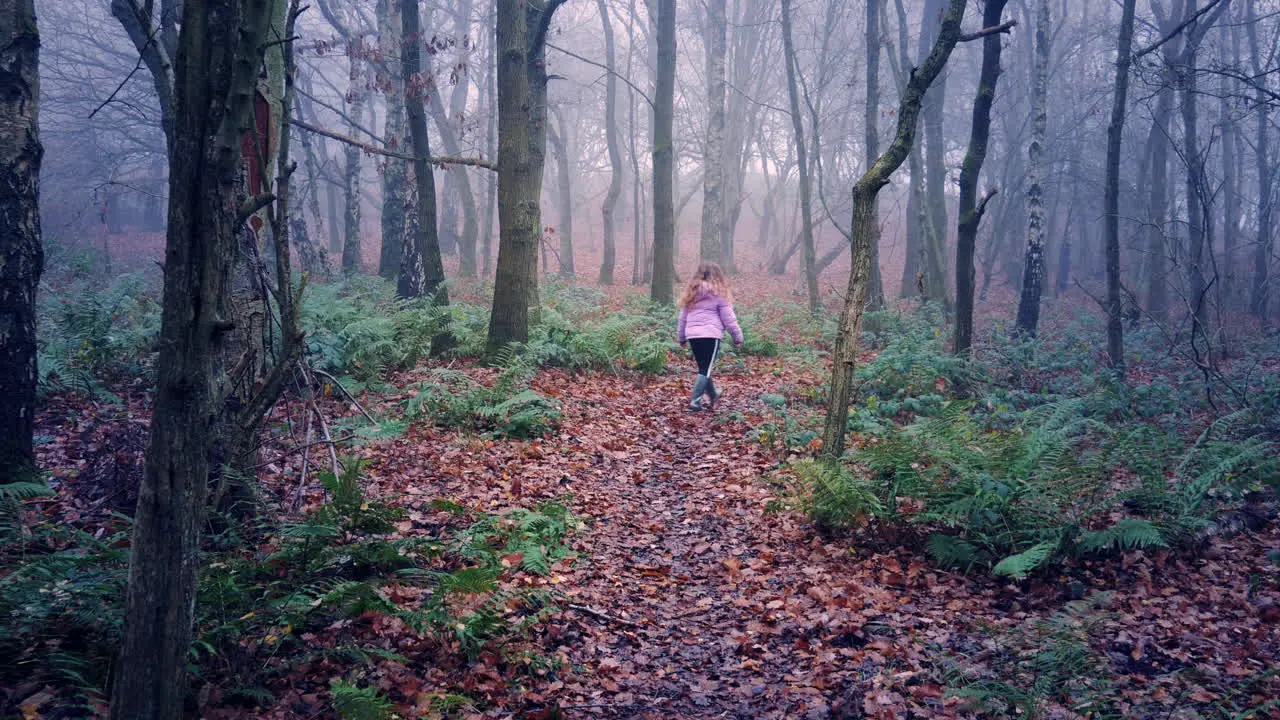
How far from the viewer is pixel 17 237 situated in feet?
15.7

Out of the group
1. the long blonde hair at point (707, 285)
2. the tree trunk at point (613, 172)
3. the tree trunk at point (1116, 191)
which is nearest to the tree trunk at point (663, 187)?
the long blonde hair at point (707, 285)

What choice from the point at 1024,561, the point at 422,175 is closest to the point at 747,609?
the point at 1024,561

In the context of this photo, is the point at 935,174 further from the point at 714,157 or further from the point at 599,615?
the point at 599,615

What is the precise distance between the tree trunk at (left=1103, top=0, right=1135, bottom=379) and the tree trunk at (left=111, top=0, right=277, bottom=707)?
44.7ft

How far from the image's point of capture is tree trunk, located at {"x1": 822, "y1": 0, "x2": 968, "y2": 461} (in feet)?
20.8

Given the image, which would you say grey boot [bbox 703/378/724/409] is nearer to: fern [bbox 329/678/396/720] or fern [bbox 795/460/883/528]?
fern [bbox 795/460/883/528]

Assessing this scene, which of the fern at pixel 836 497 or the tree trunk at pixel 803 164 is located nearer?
the fern at pixel 836 497

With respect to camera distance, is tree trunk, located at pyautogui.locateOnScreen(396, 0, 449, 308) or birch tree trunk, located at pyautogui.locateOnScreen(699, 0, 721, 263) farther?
birch tree trunk, located at pyautogui.locateOnScreen(699, 0, 721, 263)

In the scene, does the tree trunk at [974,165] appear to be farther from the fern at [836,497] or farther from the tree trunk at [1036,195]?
the fern at [836,497]

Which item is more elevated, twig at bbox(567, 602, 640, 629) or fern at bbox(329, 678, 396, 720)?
fern at bbox(329, 678, 396, 720)

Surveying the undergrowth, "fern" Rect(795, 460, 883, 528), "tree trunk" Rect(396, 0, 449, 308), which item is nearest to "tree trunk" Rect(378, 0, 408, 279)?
"tree trunk" Rect(396, 0, 449, 308)

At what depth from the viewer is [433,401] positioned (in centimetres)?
791

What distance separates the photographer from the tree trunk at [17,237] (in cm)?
473

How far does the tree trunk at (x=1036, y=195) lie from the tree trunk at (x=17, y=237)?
1495 cm
